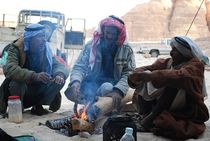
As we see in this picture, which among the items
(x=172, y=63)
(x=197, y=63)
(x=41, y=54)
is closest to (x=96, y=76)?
(x=41, y=54)

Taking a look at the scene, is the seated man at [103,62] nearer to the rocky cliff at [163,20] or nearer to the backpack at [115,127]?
the backpack at [115,127]

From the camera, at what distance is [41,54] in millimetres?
5707

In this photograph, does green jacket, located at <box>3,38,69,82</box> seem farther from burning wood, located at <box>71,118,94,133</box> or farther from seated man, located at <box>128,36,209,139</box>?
seated man, located at <box>128,36,209,139</box>

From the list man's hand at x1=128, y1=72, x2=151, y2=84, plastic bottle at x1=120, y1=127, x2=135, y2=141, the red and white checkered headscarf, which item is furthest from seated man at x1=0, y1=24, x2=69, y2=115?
plastic bottle at x1=120, y1=127, x2=135, y2=141

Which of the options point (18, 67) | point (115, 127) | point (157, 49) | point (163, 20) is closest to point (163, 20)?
point (163, 20)

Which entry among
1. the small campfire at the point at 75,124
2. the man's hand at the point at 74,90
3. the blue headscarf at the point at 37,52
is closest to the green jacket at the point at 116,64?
the man's hand at the point at 74,90

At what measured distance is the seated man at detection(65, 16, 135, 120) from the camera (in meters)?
5.36

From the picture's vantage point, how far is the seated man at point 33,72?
5340mm

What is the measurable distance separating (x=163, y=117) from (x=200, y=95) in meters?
0.45

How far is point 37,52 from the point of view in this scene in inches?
223

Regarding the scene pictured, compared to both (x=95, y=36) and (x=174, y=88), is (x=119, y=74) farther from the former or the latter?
(x=174, y=88)

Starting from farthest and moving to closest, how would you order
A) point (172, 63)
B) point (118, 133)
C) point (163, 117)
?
1. point (172, 63)
2. point (163, 117)
3. point (118, 133)

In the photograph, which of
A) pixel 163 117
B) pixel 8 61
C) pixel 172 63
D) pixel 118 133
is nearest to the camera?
pixel 118 133

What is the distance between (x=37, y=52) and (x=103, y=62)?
90cm
